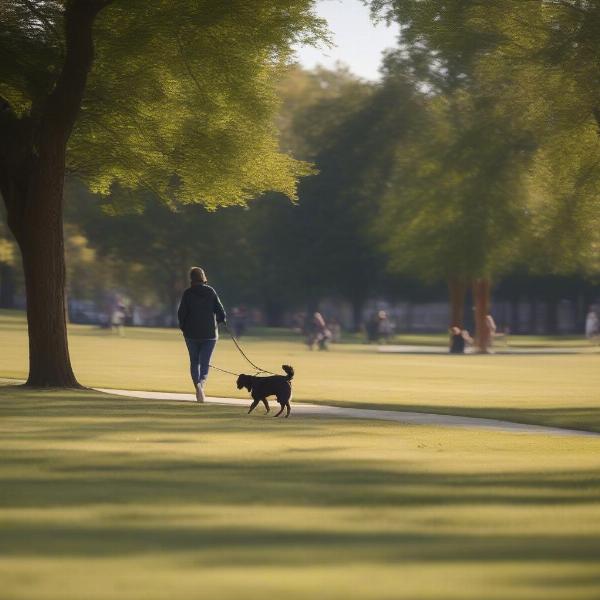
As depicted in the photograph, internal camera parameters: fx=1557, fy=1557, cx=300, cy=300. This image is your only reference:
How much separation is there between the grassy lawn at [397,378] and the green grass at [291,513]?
6487mm

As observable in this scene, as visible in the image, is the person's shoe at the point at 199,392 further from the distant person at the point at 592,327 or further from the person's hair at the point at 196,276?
the distant person at the point at 592,327

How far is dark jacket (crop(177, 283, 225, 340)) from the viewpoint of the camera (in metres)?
23.5

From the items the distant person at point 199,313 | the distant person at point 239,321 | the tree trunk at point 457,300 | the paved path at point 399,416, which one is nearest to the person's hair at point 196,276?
the distant person at point 199,313

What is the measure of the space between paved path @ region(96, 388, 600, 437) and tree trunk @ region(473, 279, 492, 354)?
4273cm

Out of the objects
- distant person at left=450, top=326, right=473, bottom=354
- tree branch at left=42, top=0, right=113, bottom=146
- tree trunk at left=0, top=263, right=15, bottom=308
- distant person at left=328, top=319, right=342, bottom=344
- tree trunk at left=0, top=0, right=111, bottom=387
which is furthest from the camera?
tree trunk at left=0, top=263, right=15, bottom=308

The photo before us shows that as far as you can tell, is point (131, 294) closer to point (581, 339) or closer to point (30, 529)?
point (581, 339)

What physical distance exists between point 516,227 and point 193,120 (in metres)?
31.8

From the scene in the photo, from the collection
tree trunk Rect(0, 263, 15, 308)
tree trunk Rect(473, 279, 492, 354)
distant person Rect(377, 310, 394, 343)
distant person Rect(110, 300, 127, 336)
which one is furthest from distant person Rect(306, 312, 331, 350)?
tree trunk Rect(0, 263, 15, 308)

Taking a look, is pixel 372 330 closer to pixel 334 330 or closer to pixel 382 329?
pixel 382 329

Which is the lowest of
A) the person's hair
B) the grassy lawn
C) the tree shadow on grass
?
the tree shadow on grass

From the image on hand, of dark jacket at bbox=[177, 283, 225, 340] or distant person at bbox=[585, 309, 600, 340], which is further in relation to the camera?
distant person at bbox=[585, 309, 600, 340]

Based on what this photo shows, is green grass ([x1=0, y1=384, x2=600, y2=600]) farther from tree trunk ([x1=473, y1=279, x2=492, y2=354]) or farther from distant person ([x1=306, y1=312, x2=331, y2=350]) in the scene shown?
tree trunk ([x1=473, y1=279, x2=492, y2=354])

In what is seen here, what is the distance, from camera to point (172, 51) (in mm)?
26188

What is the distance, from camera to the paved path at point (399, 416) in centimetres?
2092
